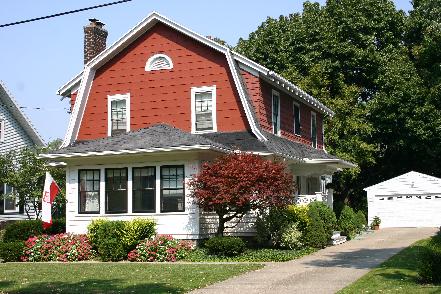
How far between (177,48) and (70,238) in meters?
8.23

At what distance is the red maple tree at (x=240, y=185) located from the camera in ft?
63.6

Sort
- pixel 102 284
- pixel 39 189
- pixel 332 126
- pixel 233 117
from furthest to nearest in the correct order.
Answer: pixel 332 126 < pixel 39 189 < pixel 233 117 < pixel 102 284

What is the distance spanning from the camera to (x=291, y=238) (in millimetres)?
20844

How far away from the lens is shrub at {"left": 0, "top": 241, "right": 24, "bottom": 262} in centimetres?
2139

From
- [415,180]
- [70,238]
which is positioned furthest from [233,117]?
[415,180]

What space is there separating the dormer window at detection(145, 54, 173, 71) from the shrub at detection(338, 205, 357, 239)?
422 inches

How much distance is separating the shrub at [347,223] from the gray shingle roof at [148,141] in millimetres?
9575

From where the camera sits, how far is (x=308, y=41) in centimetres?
4528

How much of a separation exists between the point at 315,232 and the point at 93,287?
1044cm

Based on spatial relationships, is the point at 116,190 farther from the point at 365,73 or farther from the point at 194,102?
the point at 365,73

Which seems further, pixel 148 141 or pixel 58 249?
pixel 148 141

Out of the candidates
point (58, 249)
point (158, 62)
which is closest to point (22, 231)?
point (58, 249)

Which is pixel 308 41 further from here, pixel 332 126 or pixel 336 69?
pixel 332 126

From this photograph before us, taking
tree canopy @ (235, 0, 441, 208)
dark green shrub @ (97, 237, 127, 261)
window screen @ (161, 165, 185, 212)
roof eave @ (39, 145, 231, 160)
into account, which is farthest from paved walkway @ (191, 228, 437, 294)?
tree canopy @ (235, 0, 441, 208)
